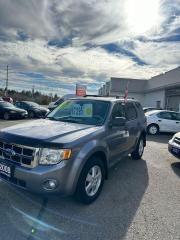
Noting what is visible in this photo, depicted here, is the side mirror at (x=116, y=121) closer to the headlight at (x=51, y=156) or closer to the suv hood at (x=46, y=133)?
the suv hood at (x=46, y=133)

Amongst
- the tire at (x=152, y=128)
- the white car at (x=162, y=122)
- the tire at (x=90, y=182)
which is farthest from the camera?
the tire at (x=152, y=128)

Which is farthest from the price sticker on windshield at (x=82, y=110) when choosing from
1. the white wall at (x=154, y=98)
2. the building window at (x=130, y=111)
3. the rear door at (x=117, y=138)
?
the white wall at (x=154, y=98)

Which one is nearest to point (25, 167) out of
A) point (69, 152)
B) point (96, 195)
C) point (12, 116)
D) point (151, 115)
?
point (69, 152)

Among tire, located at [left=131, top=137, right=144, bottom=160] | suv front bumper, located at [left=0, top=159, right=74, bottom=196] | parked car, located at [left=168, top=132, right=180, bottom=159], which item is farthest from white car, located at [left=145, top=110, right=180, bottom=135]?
suv front bumper, located at [left=0, top=159, right=74, bottom=196]

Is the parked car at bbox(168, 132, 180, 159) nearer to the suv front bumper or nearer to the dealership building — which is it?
the suv front bumper

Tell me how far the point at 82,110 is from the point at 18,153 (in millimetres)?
1811

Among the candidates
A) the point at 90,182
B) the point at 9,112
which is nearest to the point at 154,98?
the point at 9,112

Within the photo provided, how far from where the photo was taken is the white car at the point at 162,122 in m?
12.3

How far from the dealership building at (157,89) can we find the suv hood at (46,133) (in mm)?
18881

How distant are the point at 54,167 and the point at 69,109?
2001 mm

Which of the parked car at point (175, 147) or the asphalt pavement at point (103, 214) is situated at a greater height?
the parked car at point (175, 147)

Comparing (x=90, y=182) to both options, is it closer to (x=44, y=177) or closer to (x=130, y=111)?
(x=44, y=177)

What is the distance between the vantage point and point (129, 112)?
5.86 metres

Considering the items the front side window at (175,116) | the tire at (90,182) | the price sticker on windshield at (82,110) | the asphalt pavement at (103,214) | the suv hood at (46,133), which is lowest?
the asphalt pavement at (103,214)
